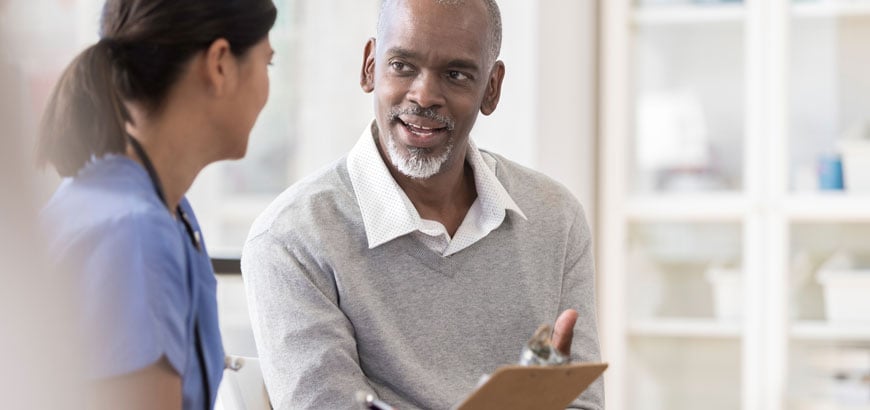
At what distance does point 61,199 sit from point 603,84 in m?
2.61

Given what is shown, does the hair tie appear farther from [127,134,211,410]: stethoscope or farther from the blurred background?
the blurred background

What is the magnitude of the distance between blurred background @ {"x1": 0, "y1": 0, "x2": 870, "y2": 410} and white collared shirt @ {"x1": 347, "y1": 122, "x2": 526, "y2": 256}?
4.82ft

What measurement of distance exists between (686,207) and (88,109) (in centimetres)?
262

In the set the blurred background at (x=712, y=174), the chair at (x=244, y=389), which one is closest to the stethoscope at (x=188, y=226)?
the chair at (x=244, y=389)

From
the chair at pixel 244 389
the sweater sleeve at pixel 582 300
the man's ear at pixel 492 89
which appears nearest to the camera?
the chair at pixel 244 389

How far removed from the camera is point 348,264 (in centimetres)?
155

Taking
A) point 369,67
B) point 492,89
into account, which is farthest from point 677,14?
point 369,67

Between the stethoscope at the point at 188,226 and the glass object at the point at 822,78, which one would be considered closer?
the stethoscope at the point at 188,226

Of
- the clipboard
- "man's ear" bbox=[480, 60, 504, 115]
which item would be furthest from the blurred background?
the clipboard

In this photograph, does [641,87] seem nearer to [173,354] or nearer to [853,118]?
[853,118]

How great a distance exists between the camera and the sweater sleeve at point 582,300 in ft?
5.48

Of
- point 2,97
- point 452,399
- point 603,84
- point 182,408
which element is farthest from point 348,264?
point 603,84

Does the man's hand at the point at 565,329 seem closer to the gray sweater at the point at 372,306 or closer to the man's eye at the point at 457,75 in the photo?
the gray sweater at the point at 372,306

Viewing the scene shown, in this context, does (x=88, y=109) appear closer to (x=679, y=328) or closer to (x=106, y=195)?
(x=106, y=195)
